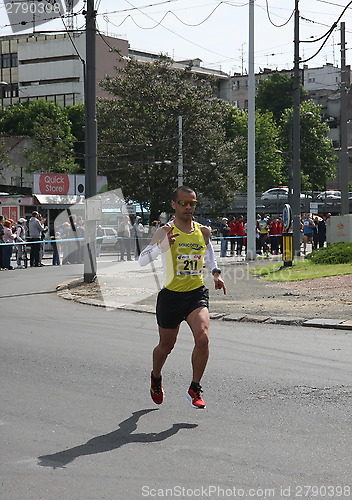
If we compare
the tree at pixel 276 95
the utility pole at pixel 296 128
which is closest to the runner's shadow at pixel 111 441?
the utility pole at pixel 296 128

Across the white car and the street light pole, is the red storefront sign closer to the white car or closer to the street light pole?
the street light pole

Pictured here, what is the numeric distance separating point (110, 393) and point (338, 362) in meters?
2.64

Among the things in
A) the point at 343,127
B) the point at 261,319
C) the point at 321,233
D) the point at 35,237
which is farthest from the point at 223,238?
the point at 261,319

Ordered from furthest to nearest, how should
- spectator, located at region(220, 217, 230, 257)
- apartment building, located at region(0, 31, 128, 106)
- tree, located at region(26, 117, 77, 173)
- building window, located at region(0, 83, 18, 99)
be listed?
building window, located at region(0, 83, 18, 99), apartment building, located at region(0, 31, 128, 106), tree, located at region(26, 117, 77, 173), spectator, located at region(220, 217, 230, 257)

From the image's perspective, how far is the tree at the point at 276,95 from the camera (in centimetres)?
9600

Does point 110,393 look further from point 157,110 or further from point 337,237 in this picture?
point 157,110

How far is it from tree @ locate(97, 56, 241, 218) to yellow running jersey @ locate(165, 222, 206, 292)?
41.8 meters

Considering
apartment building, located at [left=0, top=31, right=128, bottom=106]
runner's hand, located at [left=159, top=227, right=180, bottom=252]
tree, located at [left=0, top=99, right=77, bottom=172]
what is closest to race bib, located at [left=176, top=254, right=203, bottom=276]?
runner's hand, located at [left=159, top=227, right=180, bottom=252]

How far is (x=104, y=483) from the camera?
4.71 m

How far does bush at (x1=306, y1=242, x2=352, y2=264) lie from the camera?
22375mm

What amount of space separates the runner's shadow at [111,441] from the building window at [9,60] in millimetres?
96438

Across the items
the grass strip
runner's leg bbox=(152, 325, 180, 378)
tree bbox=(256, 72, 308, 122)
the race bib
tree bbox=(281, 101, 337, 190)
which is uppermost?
tree bbox=(256, 72, 308, 122)

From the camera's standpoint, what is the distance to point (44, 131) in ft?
212

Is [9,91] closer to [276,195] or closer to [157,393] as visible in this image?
[276,195]
